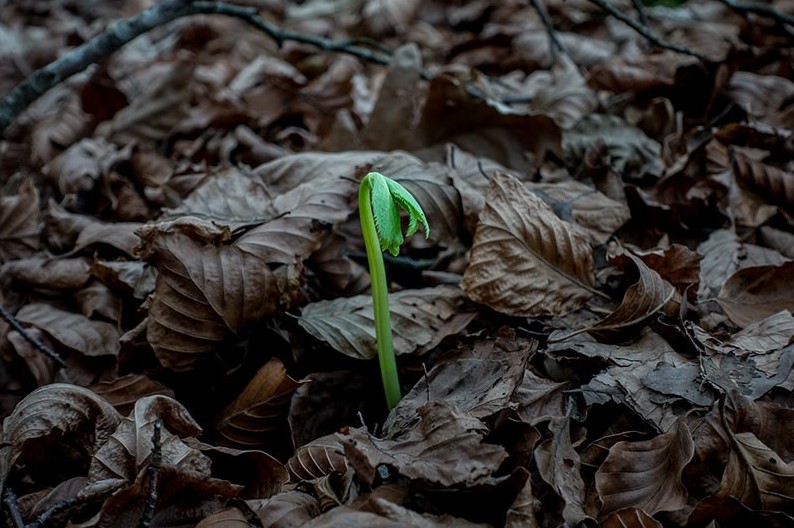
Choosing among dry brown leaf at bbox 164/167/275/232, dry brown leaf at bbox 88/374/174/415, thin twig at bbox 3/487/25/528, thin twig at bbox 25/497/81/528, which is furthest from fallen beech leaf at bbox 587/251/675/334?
thin twig at bbox 3/487/25/528

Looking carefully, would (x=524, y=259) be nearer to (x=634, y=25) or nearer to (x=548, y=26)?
(x=634, y=25)

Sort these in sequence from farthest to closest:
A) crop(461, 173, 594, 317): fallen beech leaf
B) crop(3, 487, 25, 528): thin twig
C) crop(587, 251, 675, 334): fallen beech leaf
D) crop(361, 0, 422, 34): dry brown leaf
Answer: crop(361, 0, 422, 34): dry brown leaf → crop(461, 173, 594, 317): fallen beech leaf → crop(587, 251, 675, 334): fallen beech leaf → crop(3, 487, 25, 528): thin twig

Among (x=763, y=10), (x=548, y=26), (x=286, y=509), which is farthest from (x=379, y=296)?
(x=763, y=10)

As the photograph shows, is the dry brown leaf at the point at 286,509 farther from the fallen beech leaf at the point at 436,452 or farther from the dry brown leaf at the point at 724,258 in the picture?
the dry brown leaf at the point at 724,258

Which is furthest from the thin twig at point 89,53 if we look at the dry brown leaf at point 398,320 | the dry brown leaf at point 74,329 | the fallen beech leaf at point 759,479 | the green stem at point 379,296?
the fallen beech leaf at point 759,479

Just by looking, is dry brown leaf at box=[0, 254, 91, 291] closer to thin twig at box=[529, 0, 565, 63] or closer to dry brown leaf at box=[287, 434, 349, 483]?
dry brown leaf at box=[287, 434, 349, 483]
